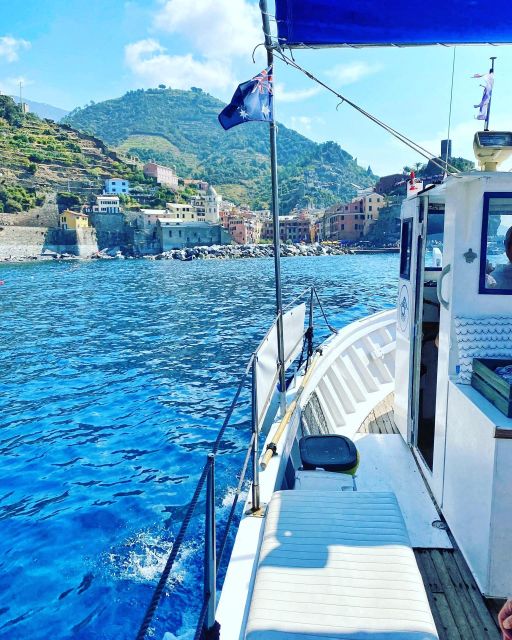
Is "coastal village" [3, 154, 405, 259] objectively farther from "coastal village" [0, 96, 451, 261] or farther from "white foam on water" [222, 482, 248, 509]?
"white foam on water" [222, 482, 248, 509]

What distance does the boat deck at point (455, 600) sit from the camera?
8.87ft

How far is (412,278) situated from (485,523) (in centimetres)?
272

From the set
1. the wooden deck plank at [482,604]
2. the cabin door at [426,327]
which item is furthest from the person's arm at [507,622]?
the cabin door at [426,327]

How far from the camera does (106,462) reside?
27.4 ft

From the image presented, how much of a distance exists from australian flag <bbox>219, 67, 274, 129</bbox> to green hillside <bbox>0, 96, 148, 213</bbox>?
113 m

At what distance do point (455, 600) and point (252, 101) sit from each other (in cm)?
431

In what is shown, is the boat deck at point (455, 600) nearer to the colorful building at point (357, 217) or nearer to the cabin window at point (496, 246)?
the cabin window at point (496, 246)

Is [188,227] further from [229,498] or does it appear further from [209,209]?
[229,498]

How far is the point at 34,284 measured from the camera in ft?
149

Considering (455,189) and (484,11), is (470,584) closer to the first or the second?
(455,189)

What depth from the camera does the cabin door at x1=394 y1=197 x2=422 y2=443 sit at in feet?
15.6

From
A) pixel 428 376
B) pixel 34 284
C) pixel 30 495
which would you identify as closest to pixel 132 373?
pixel 30 495

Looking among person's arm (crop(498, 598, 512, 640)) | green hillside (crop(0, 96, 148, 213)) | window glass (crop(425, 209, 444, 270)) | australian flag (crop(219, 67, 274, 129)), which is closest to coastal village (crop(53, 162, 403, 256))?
green hillside (crop(0, 96, 148, 213))

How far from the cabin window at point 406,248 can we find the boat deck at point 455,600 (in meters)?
2.93
